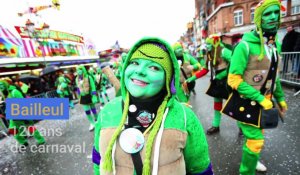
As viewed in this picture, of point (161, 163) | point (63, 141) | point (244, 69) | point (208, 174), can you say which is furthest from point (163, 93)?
point (63, 141)

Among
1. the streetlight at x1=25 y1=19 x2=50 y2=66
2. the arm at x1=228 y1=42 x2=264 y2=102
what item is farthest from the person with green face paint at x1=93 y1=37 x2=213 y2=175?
the streetlight at x1=25 y1=19 x2=50 y2=66

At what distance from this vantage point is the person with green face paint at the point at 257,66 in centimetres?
203

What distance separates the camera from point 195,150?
3.98 ft

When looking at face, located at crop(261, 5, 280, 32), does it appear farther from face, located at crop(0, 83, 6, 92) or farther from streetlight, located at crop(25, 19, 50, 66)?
streetlight, located at crop(25, 19, 50, 66)

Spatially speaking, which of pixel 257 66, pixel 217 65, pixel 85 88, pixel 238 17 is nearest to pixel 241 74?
pixel 257 66

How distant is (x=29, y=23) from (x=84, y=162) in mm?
9527

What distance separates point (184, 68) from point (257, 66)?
1897 millimetres

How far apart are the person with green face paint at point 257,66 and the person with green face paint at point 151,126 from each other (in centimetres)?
120

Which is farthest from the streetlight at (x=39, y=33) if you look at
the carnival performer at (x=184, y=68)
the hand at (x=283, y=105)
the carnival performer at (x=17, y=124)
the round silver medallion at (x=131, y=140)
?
the hand at (x=283, y=105)

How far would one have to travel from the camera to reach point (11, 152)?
4617mm

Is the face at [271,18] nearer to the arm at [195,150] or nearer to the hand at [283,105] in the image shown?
the hand at [283,105]

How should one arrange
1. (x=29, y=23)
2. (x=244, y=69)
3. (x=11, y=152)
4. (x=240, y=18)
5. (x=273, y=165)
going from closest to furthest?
1. (x=244, y=69)
2. (x=273, y=165)
3. (x=11, y=152)
4. (x=29, y=23)
5. (x=240, y=18)

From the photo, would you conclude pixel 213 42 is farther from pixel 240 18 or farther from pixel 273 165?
pixel 240 18

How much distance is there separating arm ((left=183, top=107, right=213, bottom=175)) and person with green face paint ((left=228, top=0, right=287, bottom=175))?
1.17m
